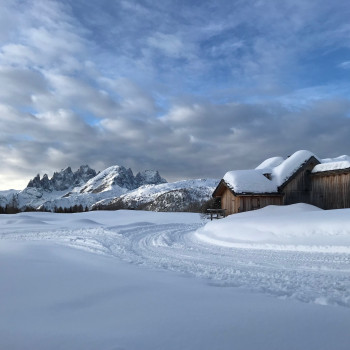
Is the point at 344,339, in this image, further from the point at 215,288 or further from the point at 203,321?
the point at 215,288

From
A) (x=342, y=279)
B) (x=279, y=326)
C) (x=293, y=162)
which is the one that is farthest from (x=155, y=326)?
(x=293, y=162)

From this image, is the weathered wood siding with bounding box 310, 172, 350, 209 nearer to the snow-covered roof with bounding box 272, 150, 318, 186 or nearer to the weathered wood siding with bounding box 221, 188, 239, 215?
the snow-covered roof with bounding box 272, 150, 318, 186

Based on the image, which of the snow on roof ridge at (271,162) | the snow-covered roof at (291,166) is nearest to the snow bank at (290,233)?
the snow-covered roof at (291,166)

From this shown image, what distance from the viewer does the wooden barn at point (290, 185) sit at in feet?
73.5

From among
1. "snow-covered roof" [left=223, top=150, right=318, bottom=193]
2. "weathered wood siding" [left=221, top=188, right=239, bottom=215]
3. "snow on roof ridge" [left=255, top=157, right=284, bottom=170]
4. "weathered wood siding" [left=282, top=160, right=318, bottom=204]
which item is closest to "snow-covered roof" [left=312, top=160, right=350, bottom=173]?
"weathered wood siding" [left=282, top=160, right=318, bottom=204]

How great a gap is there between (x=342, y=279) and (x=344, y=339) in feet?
12.9

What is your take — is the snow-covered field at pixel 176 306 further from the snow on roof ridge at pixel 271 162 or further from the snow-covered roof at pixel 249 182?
the snow on roof ridge at pixel 271 162

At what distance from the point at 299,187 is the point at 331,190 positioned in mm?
2298

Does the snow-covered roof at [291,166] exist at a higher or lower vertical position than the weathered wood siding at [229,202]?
higher

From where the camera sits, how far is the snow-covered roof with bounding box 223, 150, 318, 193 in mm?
23906

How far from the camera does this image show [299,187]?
23.8 meters

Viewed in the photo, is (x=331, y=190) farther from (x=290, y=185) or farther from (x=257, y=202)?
(x=257, y=202)

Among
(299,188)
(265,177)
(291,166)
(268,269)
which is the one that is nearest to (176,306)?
(268,269)

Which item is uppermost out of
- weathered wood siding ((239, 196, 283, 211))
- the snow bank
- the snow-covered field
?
weathered wood siding ((239, 196, 283, 211))
